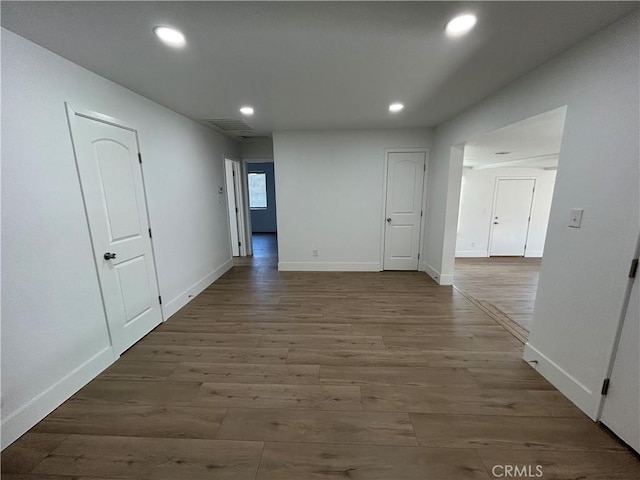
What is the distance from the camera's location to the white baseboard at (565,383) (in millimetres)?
1641

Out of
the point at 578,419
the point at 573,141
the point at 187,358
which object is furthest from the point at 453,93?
the point at 187,358

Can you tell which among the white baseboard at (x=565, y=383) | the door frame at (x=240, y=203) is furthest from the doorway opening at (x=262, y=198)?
the white baseboard at (x=565, y=383)

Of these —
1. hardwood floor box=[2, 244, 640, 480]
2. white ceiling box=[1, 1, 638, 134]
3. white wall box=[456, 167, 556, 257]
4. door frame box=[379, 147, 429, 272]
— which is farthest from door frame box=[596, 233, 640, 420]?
white wall box=[456, 167, 556, 257]

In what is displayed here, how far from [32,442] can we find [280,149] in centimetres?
412

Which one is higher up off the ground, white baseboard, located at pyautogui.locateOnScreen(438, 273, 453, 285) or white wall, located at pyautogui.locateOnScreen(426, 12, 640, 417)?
white wall, located at pyautogui.locateOnScreen(426, 12, 640, 417)

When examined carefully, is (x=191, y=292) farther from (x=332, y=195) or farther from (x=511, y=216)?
(x=511, y=216)

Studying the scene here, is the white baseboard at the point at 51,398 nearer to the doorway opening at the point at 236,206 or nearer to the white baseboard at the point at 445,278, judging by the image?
the doorway opening at the point at 236,206

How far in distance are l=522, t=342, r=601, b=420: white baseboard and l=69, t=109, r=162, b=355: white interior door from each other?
3.59m

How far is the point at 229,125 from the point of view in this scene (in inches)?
154

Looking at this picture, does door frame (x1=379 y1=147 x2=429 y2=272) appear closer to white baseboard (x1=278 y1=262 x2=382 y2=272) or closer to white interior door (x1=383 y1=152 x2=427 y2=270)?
white interior door (x1=383 y1=152 x2=427 y2=270)

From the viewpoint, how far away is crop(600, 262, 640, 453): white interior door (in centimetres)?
142

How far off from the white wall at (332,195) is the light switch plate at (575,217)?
9.38ft

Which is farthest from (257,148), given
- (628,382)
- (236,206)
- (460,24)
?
(628,382)

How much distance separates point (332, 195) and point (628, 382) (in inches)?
149
